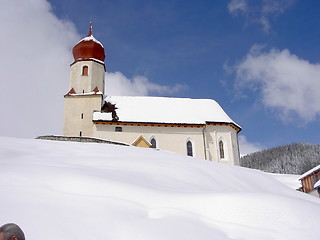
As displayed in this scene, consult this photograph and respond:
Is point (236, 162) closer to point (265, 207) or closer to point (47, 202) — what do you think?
point (265, 207)

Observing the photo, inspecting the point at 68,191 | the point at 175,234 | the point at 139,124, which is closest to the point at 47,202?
the point at 68,191

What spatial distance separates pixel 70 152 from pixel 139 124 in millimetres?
20475

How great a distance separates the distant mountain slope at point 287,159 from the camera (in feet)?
200

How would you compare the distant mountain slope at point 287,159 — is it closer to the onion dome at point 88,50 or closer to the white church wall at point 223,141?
the white church wall at point 223,141

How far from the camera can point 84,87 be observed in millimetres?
34438

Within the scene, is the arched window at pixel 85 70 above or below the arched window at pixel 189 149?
above

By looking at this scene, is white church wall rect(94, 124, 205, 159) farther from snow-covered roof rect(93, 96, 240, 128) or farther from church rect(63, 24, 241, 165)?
snow-covered roof rect(93, 96, 240, 128)

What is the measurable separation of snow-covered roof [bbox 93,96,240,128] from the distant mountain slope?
2920cm

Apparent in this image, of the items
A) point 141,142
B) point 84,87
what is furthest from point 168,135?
point 84,87

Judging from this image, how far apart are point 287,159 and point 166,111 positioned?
41898mm

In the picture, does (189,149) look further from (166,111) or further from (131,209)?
(131,209)

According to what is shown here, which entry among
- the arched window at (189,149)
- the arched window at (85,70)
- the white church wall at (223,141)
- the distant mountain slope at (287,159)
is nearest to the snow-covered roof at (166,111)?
the white church wall at (223,141)

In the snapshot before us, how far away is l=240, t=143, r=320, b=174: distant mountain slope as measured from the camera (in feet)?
200

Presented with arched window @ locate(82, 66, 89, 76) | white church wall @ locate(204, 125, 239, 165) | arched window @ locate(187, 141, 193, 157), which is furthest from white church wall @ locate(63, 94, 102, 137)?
white church wall @ locate(204, 125, 239, 165)
